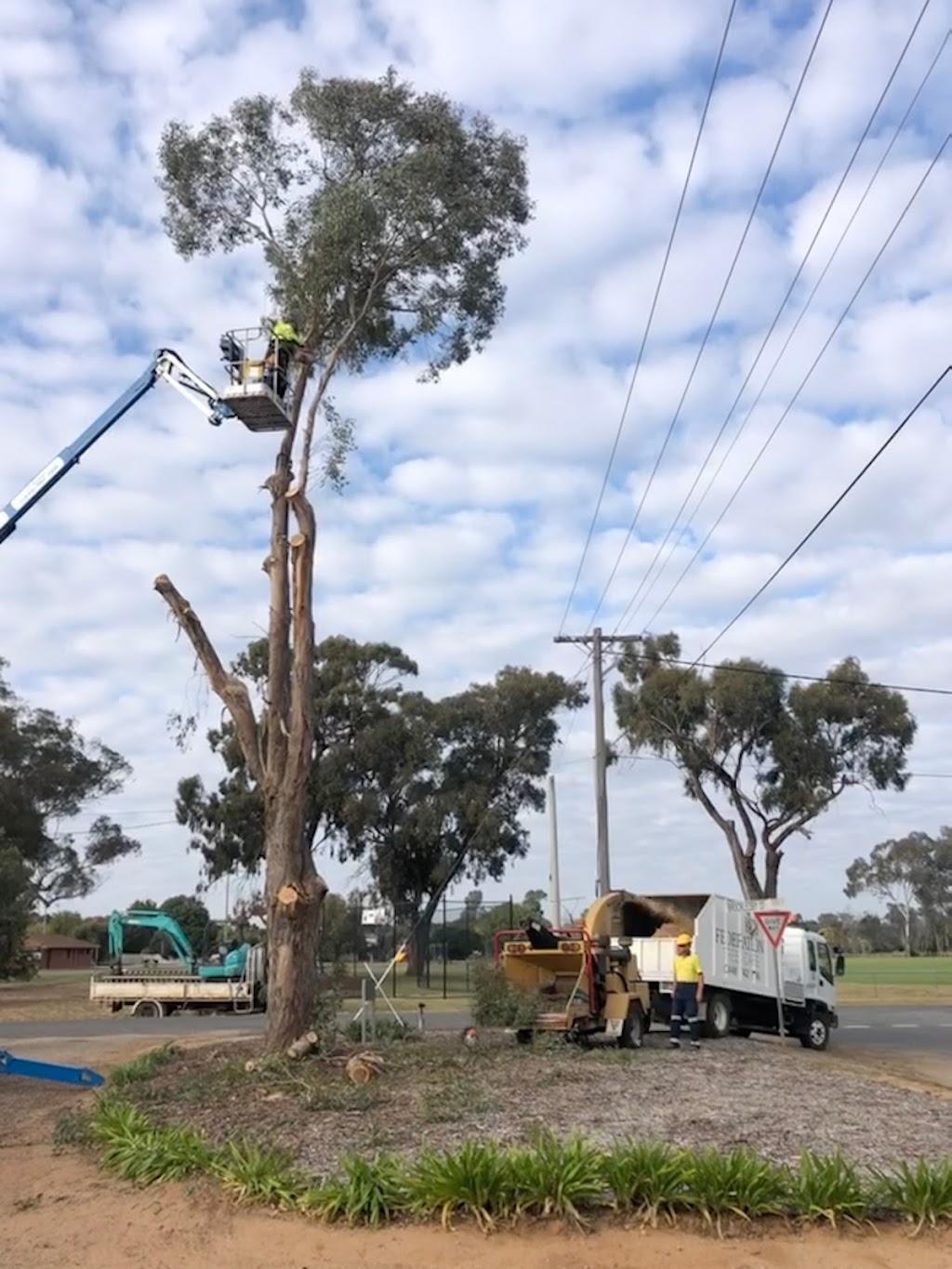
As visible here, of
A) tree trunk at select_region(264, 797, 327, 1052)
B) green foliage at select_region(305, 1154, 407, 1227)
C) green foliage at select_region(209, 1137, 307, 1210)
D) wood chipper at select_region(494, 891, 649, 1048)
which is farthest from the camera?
wood chipper at select_region(494, 891, 649, 1048)

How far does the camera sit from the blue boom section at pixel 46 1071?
45.1ft

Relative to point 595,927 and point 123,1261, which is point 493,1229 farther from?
point 595,927

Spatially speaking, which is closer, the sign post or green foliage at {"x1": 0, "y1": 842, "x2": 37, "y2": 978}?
the sign post

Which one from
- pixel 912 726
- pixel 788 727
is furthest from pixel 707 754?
pixel 912 726

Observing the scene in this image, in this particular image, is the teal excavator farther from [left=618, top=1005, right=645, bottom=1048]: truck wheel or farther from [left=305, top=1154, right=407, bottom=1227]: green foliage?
[left=305, top=1154, right=407, bottom=1227]: green foliage

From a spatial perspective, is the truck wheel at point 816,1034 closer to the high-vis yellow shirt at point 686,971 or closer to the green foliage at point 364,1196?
the high-vis yellow shirt at point 686,971

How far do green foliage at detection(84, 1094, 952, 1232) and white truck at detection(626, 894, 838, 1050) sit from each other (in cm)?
1354

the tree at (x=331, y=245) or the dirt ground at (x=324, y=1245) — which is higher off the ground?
the tree at (x=331, y=245)

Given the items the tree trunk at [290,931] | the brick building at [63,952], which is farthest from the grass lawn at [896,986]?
the brick building at [63,952]

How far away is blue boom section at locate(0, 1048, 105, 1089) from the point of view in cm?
1374

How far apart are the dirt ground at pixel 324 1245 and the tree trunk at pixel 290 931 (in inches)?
225

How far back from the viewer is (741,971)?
79.4ft

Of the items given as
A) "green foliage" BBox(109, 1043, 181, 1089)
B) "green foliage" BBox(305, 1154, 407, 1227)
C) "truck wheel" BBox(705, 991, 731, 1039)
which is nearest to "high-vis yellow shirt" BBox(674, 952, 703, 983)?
"truck wheel" BBox(705, 991, 731, 1039)

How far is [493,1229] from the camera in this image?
812 cm
